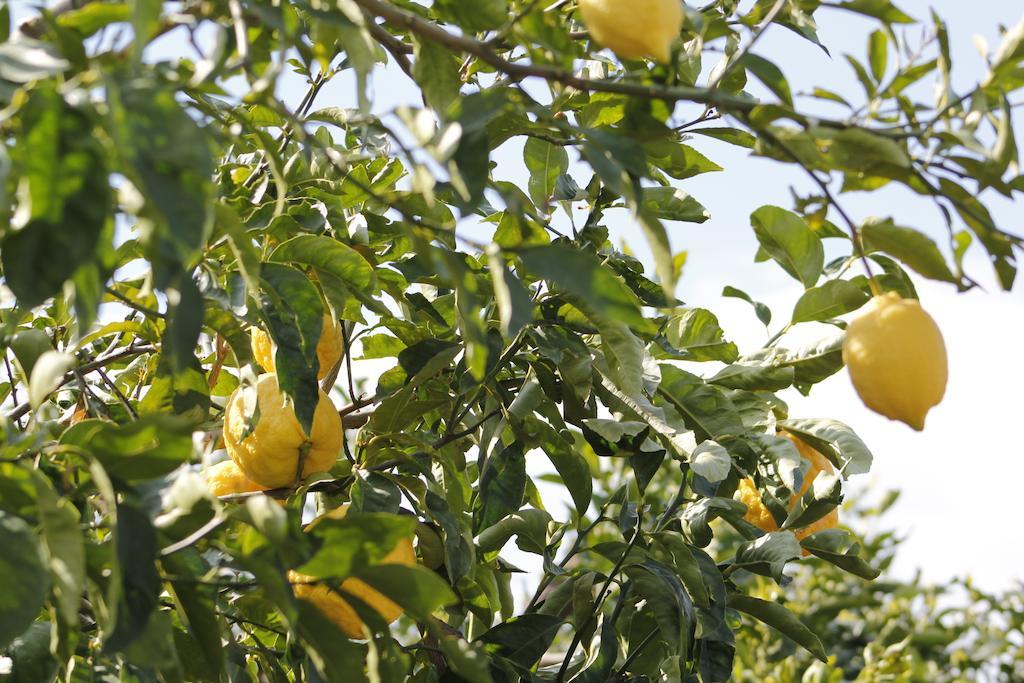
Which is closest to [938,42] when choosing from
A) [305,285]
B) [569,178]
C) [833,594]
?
[305,285]

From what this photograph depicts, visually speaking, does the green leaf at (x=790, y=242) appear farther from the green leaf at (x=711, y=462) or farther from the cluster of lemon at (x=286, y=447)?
the cluster of lemon at (x=286, y=447)

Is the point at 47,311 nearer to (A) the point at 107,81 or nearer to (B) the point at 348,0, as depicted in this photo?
(B) the point at 348,0

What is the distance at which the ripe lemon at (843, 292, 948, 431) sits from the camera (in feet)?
3.35

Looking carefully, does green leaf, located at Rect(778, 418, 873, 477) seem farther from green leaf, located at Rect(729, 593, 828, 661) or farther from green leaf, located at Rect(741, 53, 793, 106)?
green leaf, located at Rect(741, 53, 793, 106)

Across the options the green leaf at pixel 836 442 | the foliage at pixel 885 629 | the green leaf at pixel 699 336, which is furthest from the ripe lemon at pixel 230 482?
the foliage at pixel 885 629

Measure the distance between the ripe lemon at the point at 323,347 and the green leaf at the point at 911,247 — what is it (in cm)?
67

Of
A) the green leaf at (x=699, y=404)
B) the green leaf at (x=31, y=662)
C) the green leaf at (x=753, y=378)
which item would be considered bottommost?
the green leaf at (x=31, y=662)

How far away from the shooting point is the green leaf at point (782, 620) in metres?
1.57

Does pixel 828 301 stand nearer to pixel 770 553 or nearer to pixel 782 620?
pixel 770 553

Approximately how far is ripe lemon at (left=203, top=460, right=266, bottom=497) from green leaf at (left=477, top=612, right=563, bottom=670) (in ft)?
1.17

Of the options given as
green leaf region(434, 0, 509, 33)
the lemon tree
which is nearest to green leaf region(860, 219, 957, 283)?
the lemon tree

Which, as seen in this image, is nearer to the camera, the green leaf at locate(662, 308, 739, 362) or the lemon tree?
the lemon tree

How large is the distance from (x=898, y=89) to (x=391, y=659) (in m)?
0.65

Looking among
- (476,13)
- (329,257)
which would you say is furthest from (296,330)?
(476,13)
